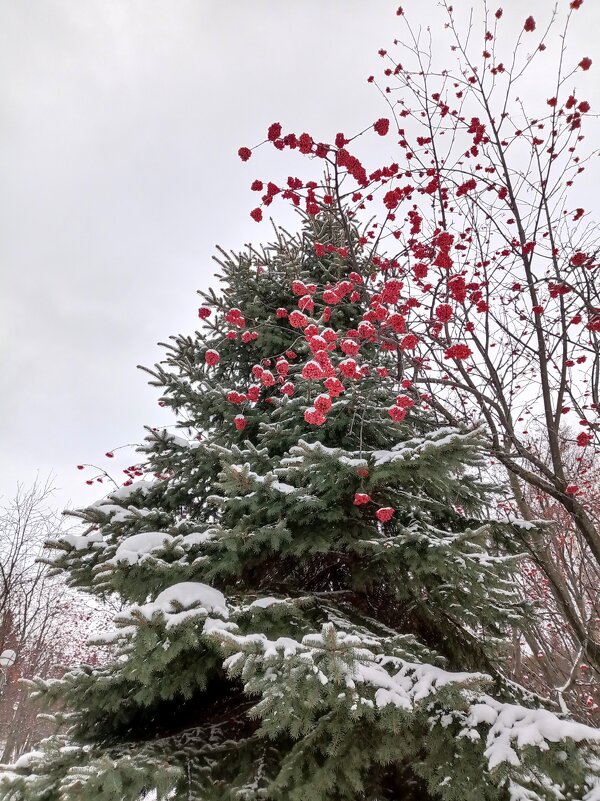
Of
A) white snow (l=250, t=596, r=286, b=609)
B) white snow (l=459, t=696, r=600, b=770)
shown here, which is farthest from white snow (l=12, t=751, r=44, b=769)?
white snow (l=459, t=696, r=600, b=770)

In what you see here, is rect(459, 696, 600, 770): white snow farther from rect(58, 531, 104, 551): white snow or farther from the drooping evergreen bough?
rect(58, 531, 104, 551): white snow

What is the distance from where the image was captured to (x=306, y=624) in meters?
3.24

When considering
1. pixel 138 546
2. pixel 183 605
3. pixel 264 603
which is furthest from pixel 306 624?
pixel 138 546

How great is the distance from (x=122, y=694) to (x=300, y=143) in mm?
5122

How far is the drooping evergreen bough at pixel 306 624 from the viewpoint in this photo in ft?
7.35

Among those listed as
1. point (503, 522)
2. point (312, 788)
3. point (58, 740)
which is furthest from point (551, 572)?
point (58, 740)

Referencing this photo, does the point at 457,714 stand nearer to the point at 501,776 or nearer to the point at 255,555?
the point at 501,776

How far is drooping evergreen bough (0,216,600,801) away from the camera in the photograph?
2.24 m

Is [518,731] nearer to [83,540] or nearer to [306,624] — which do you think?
[306,624]

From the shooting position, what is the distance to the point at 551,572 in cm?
482

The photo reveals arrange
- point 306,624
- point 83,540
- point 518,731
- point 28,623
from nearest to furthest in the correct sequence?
point 518,731, point 306,624, point 83,540, point 28,623

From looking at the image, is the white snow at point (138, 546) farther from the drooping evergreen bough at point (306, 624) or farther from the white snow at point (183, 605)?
the white snow at point (183, 605)

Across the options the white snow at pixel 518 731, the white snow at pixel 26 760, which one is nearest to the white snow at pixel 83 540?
the white snow at pixel 26 760

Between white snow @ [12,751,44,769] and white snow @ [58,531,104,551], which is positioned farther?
white snow @ [58,531,104,551]
